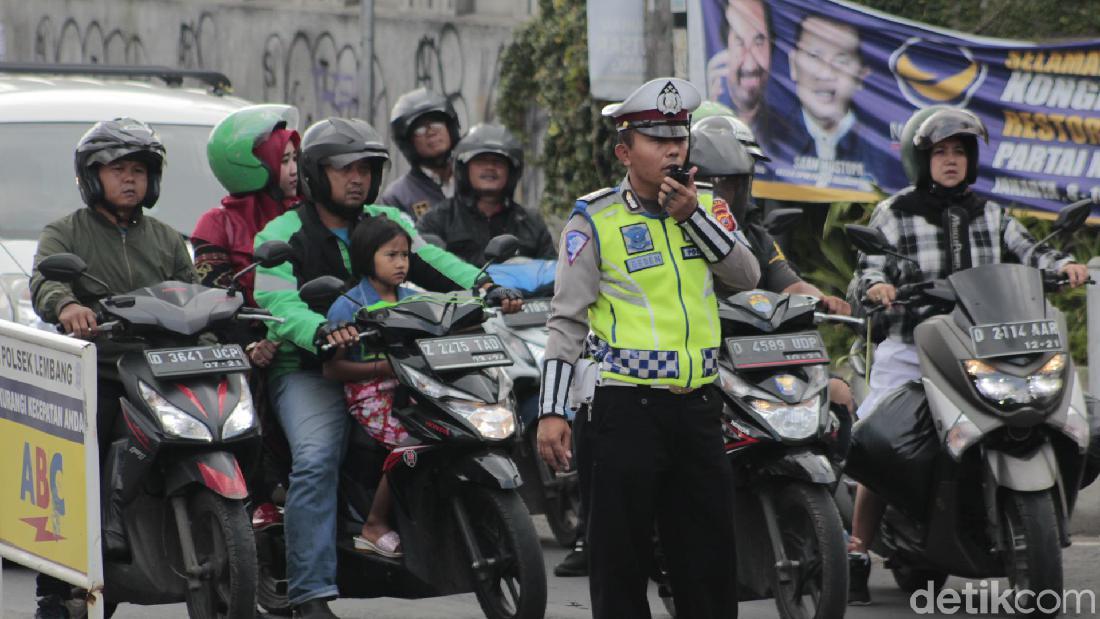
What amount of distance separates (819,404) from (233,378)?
78.9 inches

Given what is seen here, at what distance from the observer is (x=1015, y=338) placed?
6.84 metres

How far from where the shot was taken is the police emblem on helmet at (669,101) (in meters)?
5.50

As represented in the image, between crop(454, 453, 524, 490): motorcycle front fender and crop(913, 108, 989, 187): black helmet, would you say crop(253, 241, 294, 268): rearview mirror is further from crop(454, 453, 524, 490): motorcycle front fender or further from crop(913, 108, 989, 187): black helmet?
crop(913, 108, 989, 187): black helmet

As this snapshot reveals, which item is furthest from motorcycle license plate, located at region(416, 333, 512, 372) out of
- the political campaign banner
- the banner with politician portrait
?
the banner with politician portrait

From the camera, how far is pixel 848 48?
12.1m

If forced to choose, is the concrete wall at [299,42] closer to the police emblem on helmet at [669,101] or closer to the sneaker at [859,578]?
the sneaker at [859,578]

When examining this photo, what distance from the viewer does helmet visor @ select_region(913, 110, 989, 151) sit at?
7285 mm

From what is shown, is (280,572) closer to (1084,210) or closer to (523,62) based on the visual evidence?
(1084,210)

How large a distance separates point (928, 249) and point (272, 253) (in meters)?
2.50

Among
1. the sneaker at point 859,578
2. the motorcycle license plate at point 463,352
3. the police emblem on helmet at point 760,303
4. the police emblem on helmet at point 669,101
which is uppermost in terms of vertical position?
the police emblem on helmet at point 669,101

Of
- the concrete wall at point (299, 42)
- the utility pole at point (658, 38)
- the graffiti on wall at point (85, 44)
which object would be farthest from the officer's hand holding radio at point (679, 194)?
the graffiti on wall at point (85, 44)

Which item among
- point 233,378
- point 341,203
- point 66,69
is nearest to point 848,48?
point 66,69

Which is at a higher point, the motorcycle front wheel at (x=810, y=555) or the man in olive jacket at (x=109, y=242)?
the man in olive jacket at (x=109, y=242)

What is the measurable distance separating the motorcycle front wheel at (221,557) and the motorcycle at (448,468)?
556mm
